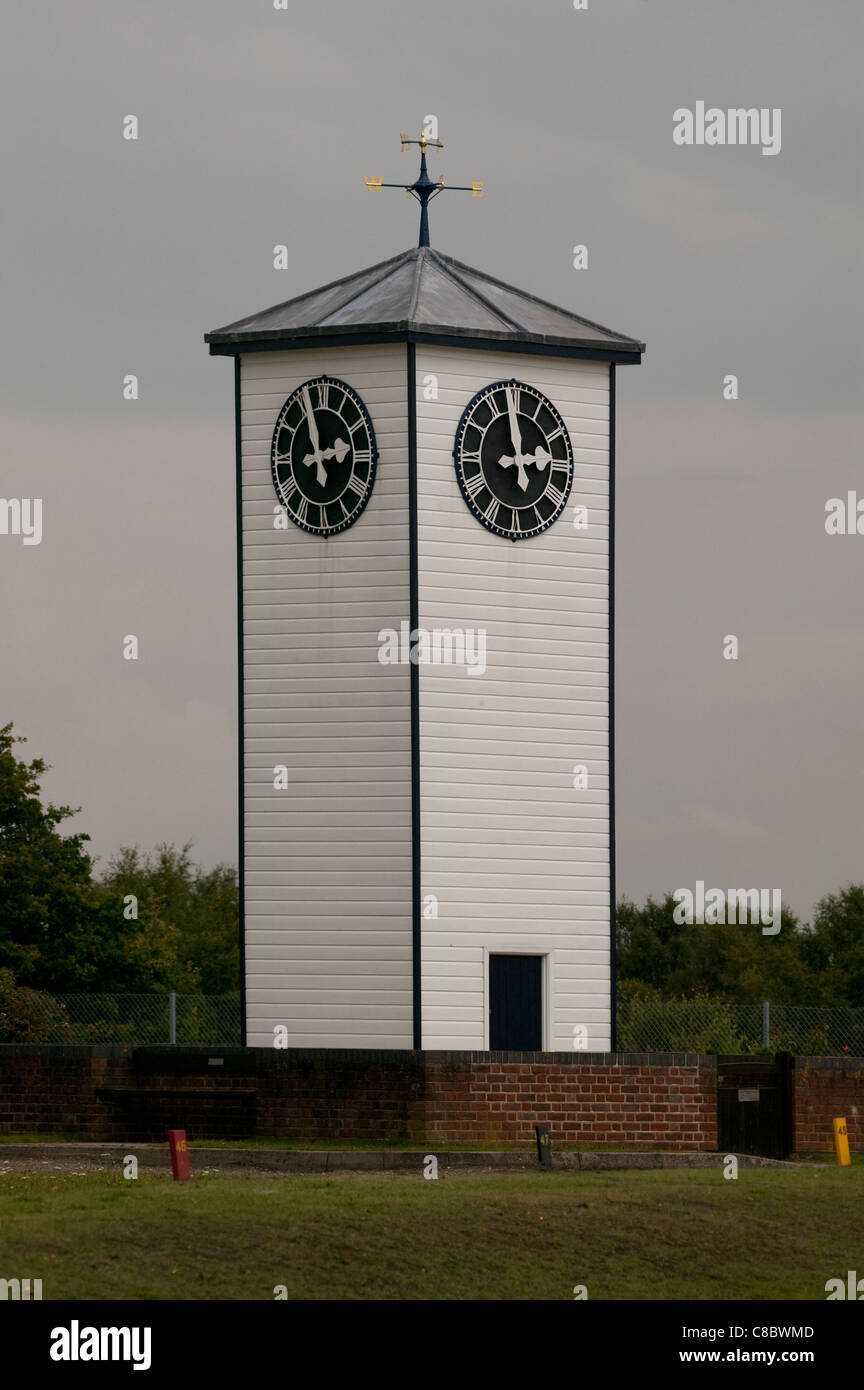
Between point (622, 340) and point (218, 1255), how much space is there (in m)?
16.9

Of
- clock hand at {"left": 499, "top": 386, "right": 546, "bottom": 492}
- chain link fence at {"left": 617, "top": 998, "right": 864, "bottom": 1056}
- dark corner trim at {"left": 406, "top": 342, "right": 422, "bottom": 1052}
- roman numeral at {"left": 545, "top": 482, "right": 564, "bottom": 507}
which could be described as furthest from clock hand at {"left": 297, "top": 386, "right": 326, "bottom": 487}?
chain link fence at {"left": 617, "top": 998, "right": 864, "bottom": 1056}

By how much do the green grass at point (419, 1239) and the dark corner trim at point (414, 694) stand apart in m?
5.86

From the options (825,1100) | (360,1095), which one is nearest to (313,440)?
(360,1095)

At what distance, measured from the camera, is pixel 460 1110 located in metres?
29.3

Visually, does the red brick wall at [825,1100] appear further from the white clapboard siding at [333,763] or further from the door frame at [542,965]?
the white clapboard siding at [333,763]

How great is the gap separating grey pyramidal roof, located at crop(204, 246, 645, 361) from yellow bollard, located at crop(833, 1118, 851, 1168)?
35.1ft

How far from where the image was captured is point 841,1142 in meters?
30.8

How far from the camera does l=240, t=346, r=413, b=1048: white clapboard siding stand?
31312 mm

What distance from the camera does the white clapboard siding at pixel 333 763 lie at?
31.3m

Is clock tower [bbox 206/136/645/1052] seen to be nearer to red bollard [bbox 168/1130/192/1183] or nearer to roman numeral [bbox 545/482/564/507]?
roman numeral [bbox 545/482/564/507]

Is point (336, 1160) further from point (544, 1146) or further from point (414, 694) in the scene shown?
point (414, 694)

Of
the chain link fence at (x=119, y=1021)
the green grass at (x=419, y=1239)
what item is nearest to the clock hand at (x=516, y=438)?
the chain link fence at (x=119, y=1021)
